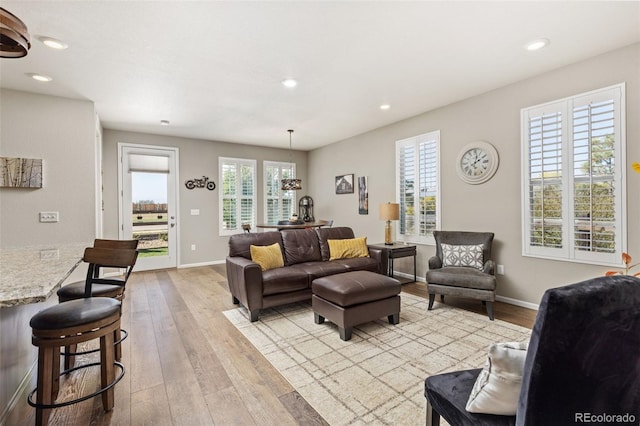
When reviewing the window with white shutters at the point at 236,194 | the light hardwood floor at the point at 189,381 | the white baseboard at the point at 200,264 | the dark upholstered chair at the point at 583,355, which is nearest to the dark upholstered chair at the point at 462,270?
the light hardwood floor at the point at 189,381

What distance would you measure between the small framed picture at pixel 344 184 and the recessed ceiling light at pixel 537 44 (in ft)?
12.7

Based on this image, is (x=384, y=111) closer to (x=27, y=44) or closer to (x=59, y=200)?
(x=27, y=44)

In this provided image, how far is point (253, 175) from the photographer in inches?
280

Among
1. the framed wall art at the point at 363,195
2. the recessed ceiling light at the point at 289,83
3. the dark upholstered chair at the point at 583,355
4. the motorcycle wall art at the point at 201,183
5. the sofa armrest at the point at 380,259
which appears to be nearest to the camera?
the dark upholstered chair at the point at 583,355

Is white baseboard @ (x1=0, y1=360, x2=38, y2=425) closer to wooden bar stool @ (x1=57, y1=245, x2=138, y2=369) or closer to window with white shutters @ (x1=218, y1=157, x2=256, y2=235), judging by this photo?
wooden bar stool @ (x1=57, y1=245, x2=138, y2=369)

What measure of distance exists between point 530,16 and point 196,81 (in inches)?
130

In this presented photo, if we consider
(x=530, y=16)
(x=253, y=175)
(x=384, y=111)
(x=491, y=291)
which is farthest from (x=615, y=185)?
(x=253, y=175)

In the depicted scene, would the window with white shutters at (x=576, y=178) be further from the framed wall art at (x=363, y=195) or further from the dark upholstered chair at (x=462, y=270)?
the framed wall art at (x=363, y=195)

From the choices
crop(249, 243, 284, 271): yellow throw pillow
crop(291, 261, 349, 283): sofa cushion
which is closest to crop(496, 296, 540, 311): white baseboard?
crop(291, 261, 349, 283): sofa cushion

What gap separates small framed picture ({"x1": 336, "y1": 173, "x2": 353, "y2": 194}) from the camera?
21.0 ft

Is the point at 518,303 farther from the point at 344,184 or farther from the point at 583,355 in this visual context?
the point at 344,184

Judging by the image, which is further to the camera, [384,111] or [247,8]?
[384,111]

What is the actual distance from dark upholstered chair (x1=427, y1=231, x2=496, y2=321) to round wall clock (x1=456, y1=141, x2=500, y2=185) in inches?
31.1

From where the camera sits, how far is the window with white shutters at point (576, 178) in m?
2.92
